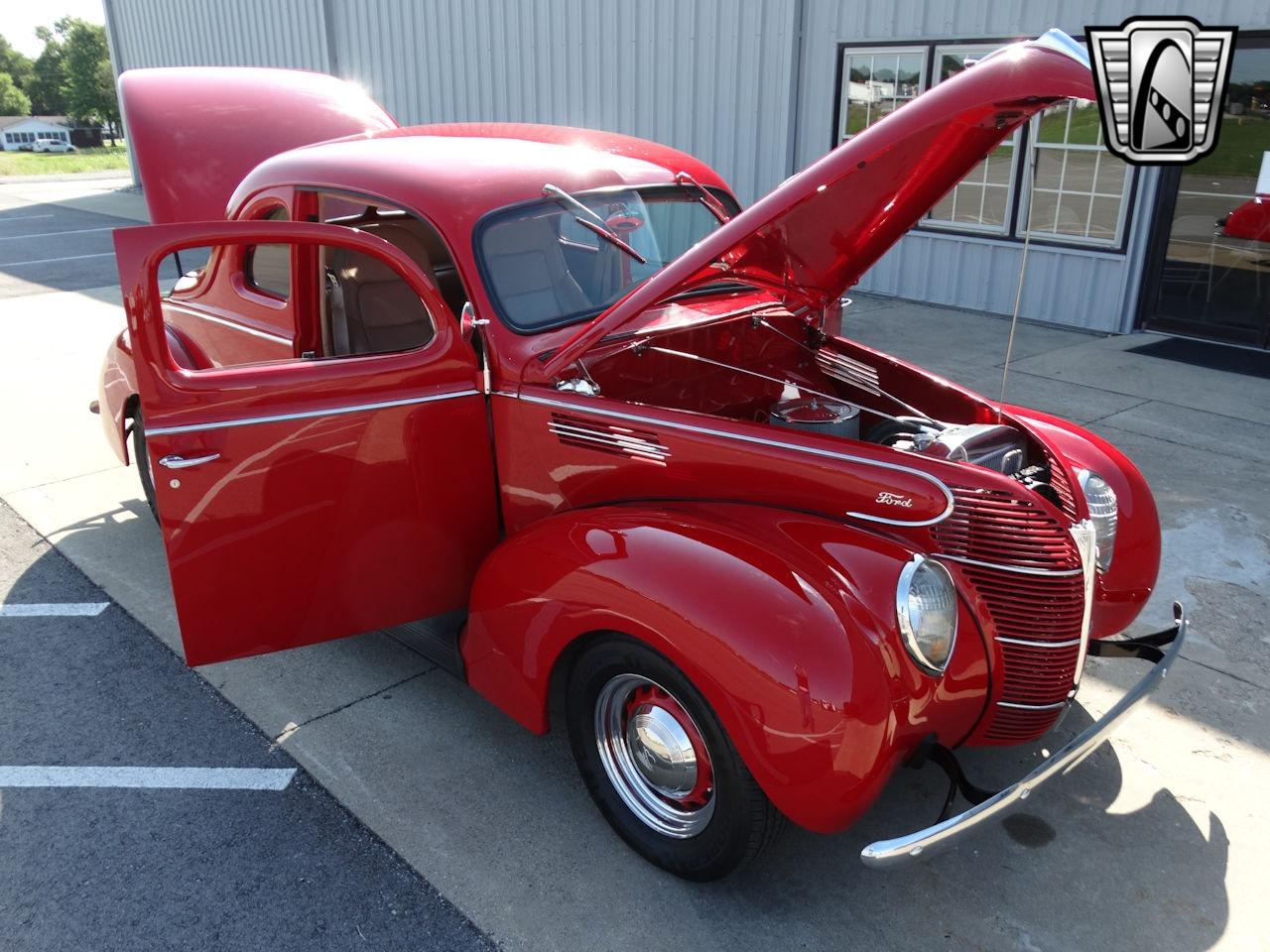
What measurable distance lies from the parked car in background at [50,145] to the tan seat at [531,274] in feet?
261

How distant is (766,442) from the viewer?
2.77 meters

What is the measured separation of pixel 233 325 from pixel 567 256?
165 centimetres

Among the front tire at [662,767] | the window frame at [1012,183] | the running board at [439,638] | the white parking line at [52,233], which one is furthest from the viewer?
the white parking line at [52,233]

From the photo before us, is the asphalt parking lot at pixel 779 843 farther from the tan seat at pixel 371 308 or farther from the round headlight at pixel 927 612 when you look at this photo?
the tan seat at pixel 371 308

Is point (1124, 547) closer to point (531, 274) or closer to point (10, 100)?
point (531, 274)

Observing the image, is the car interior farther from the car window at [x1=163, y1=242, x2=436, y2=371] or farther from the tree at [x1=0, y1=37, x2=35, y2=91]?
the tree at [x1=0, y1=37, x2=35, y2=91]

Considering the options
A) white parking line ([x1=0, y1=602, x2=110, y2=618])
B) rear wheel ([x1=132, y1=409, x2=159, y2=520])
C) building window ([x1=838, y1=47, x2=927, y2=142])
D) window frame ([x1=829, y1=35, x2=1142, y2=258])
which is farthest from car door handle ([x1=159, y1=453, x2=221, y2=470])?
building window ([x1=838, y1=47, x2=927, y2=142])

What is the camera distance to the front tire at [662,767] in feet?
8.32

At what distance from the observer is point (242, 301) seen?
415 centimetres

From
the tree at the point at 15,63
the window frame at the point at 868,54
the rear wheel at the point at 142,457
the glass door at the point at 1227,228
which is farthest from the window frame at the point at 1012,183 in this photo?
the tree at the point at 15,63

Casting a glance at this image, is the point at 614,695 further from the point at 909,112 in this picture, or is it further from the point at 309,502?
the point at 909,112

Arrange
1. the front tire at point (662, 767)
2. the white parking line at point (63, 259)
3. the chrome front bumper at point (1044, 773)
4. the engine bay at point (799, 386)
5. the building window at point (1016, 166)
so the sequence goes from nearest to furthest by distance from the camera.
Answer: the chrome front bumper at point (1044, 773) < the front tire at point (662, 767) < the engine bay at point (799, 386) < the building window at point (1016, 166) < the white parking line at point (63, 259)

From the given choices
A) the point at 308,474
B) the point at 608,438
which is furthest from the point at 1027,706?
the point at 308,474

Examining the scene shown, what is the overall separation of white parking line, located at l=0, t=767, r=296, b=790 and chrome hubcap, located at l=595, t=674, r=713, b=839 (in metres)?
1.14
